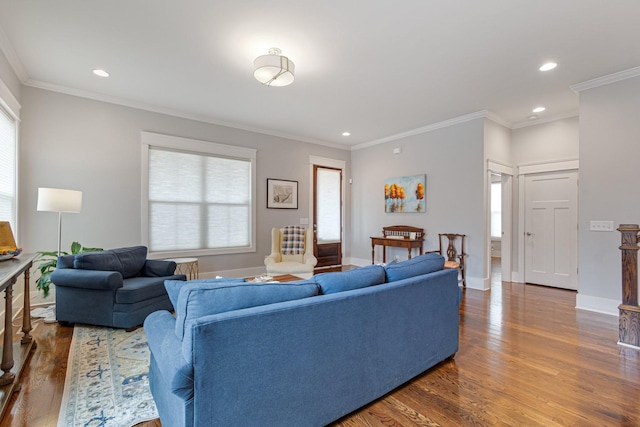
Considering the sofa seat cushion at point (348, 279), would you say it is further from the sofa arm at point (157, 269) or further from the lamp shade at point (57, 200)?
the lamp shade at point (57, 200)

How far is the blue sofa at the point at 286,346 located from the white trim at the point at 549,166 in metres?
4.25

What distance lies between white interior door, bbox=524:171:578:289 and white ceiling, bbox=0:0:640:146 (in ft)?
3.93

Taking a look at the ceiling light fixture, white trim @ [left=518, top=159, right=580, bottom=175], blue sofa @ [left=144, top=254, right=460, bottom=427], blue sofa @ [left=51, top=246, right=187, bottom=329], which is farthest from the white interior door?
blue sofa @ [left=51, top=246, right=187, bottom=329]

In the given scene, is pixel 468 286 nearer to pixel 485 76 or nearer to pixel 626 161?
pixel 626 161

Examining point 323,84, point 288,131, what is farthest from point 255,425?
point 288,131

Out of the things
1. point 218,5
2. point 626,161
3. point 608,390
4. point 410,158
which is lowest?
point 608,390

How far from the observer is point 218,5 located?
2.31 metres

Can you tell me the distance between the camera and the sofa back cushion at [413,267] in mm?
2061

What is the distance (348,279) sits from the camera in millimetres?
1799

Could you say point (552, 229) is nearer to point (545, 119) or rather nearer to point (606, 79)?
point (545, 119)

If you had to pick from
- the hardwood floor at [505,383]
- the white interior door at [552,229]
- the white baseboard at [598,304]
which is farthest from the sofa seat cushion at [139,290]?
the white interior door at [552,229]

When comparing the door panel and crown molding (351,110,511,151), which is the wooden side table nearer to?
the door panel

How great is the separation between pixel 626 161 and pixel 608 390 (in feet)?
9.12

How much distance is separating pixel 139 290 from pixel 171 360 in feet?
7.18
